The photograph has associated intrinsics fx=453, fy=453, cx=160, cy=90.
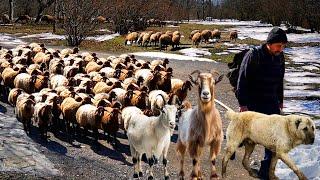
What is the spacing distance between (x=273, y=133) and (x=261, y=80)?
1097 mm

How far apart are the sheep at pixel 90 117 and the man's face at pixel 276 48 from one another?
16.7 ft

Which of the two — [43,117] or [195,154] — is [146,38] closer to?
[43,117]

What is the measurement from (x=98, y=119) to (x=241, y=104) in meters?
4.83

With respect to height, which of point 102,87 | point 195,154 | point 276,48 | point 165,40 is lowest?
point 102,87

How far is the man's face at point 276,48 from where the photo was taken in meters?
5.75

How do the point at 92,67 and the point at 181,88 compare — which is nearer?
the point at 181,88

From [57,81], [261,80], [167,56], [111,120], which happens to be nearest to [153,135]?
[261,80]

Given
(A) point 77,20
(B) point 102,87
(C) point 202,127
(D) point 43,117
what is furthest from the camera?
(A) point 77,20

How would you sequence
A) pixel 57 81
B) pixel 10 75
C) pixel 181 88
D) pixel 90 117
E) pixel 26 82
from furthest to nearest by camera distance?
pixel 10 75 < pixel 57 81 < pixel 26 82 < pixel 181 88 < pixel 90 117

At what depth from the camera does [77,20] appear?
1232 inches

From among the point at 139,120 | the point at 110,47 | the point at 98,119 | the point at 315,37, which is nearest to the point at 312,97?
the point at 98,119

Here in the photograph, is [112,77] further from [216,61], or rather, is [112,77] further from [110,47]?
[110,47]

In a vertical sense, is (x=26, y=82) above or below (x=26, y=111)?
above

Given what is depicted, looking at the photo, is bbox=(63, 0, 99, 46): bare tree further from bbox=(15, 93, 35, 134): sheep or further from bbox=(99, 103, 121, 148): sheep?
bbox=(99, 103, 121, 148): sheep
